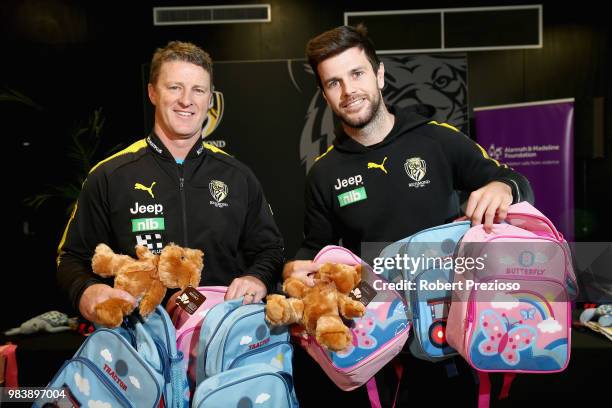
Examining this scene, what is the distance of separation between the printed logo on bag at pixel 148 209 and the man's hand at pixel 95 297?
0.90 feet

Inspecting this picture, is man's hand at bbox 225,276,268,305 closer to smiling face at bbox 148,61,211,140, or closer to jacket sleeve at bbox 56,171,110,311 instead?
jacket sleeve at bbox 56,171,110,311

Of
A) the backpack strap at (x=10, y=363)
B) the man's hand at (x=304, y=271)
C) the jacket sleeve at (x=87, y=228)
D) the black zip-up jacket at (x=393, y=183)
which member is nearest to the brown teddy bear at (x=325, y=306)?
the man's hand at (x=304, y=271)

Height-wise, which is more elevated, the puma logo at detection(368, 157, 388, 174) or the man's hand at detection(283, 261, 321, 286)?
the puma logo at detection(368, 157, 388, 174)

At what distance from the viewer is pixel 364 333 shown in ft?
4.26

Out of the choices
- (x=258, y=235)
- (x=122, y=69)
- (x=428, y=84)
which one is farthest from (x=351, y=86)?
(x=122, y=69)

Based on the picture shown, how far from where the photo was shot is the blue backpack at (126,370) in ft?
3.80

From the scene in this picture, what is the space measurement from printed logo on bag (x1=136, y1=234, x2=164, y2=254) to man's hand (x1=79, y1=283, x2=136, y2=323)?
214 millimetres

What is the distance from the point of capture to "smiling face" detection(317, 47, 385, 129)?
1.58 m

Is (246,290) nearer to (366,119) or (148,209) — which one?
(148,209)

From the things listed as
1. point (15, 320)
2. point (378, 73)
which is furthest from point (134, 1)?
point (378, 73)

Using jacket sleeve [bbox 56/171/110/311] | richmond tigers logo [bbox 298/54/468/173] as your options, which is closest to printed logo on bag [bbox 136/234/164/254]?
jacket sleeve [bbox 56/171/110/311]

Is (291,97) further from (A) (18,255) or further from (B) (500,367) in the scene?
(A) (18,255)

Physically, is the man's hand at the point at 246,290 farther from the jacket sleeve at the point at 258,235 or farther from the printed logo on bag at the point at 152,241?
the printed logo on bag at the point at 152,241

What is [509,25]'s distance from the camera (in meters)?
5.55
